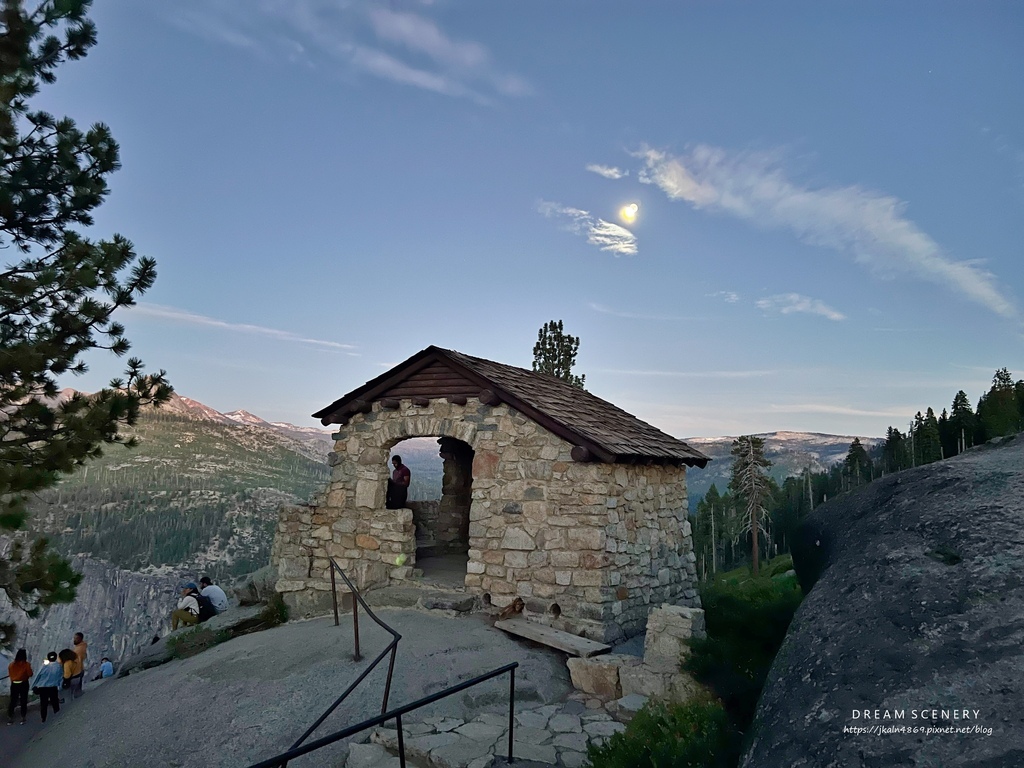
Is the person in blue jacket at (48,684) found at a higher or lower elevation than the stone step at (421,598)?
lower

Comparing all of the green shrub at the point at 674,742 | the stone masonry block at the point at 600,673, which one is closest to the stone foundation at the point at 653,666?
the stone masonry block at the point at 600,673

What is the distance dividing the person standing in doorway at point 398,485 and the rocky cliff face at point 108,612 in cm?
2671

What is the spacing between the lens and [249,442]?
64500mm

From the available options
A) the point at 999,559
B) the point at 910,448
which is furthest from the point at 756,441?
the point at 999,559

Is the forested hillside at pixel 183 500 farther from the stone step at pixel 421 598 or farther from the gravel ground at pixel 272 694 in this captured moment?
the gravel ground at pixel 272 694

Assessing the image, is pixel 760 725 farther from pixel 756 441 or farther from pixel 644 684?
pixel 756 441

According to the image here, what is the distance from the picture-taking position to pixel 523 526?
877 centimetres

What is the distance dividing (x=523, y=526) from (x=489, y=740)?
360cm

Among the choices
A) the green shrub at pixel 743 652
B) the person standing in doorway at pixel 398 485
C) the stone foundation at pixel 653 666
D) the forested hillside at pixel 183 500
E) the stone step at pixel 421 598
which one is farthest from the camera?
the forested hillside at pixel 183 500

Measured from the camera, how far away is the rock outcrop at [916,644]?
158 cm

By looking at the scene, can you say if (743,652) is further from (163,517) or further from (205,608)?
(163,517)

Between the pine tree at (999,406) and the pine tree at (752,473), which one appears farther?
the pine tree at (752,473)

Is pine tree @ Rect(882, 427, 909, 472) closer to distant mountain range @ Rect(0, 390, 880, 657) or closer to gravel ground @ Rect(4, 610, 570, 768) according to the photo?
distant mountain range @ Rect(0, 390, 880, 657)

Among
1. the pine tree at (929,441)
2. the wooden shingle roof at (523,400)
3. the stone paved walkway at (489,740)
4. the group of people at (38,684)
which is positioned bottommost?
the group of people at (38,684)
